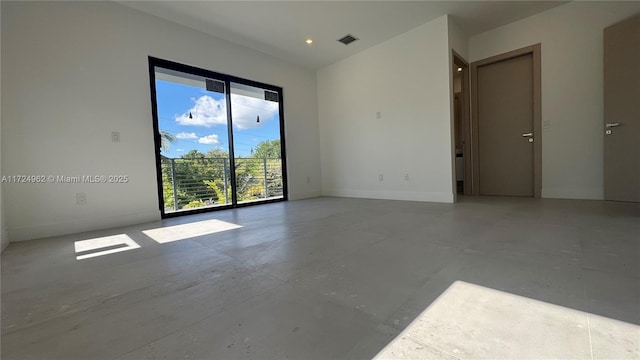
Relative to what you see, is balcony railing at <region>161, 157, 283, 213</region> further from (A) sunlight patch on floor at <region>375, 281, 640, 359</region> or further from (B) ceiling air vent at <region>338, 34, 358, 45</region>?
(A) sunlight patch on floor at <region>375, 281, 640, 359</region>

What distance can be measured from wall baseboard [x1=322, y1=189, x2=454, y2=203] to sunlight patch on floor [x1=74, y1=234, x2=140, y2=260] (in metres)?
3.58

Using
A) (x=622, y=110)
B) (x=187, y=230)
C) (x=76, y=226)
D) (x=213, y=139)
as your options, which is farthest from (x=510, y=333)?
(x=213, y=139)

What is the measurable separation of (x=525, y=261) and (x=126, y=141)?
4.03 meters

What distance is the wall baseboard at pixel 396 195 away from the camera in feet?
12.6

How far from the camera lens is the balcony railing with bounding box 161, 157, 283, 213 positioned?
374cm

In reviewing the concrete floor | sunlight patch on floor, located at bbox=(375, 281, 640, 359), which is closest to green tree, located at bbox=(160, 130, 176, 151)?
the concrete floor

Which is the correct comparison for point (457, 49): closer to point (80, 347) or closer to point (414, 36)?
point (414, 36)

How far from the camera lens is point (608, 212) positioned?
260 cm

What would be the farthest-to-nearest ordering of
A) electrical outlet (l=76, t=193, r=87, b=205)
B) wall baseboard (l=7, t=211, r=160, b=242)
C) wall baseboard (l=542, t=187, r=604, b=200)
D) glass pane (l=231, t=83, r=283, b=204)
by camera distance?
glass pane (l=231, t=83, r=283, b=204), wall baseboard (l=542, t=187, r=604, b=200), electrical outlet (l=76, t=193, r=87, b=205), wall baseboard (l=7, t=211, r=160, b=242)

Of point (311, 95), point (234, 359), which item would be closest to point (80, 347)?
point (234, 359)

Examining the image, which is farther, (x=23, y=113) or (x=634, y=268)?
(x=23, y=113)

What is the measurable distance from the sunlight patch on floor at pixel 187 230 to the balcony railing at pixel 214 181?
94 cm

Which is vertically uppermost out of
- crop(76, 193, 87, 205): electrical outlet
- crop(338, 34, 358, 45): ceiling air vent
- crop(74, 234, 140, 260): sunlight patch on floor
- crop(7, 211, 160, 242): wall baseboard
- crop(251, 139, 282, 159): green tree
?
crop(338, 34, 358, 45): ceiling air vent

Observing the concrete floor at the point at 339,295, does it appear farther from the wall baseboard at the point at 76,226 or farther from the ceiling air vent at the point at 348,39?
the ceiling air vent at the point at 348,39
